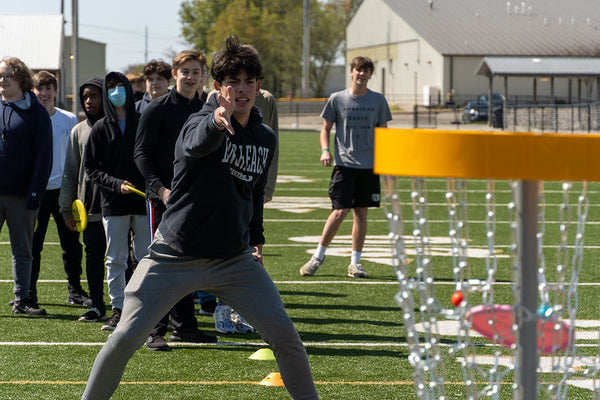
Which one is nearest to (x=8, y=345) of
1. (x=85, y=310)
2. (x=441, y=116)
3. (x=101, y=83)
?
(x=85, y=310)

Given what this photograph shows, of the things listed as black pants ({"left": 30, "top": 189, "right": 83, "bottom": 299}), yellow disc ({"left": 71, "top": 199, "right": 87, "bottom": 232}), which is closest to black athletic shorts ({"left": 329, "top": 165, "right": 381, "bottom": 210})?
black pants ({"left": 30, "top": 189, "right": 83, "bottom": 299})

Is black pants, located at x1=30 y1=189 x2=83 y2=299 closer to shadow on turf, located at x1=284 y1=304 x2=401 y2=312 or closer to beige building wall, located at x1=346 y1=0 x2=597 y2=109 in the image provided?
shadow on turf, located at x1=284 y1=304 x2=401 y2=312

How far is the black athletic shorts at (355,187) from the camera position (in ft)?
32.3

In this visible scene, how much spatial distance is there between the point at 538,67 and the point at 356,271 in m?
46.0

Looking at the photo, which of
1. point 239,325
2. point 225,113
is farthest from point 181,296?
point 239,325

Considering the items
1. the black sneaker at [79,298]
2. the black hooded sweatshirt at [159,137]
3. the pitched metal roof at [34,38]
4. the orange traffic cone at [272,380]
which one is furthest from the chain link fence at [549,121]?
the orange traffic cone at [272,380]

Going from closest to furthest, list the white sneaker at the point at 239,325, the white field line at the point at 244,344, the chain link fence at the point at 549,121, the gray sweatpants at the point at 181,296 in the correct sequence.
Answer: the gray sweatpants at the point at 181,296
the white field line at the point at 244,344
the white sneaker at the point at 239,325
the chain link fence at the point at 549,121

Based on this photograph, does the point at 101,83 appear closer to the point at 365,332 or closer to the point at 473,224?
the point at 365,332

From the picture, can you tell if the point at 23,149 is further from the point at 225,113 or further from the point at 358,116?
the point at 225,113

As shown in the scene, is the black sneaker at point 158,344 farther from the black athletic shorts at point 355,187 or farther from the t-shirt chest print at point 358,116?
the t-shirt chest print at point 358,116

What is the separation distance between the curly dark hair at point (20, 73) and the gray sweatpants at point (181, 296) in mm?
3598

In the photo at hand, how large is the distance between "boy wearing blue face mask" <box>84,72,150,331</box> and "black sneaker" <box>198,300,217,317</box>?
3.29ft

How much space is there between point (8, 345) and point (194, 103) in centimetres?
213

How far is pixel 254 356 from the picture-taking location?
21.7ft
